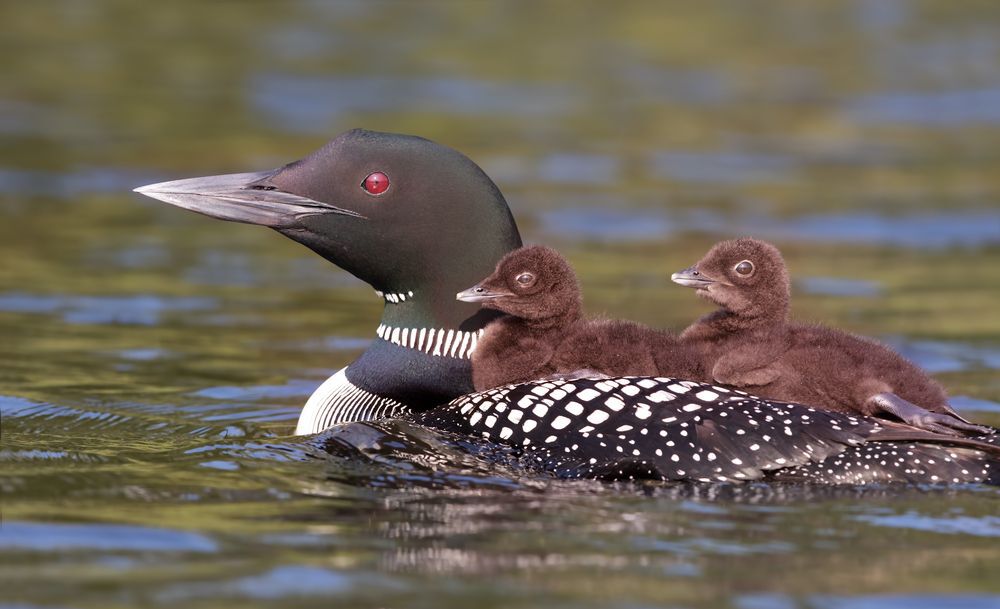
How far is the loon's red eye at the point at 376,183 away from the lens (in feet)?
18.0

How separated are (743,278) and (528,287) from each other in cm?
65

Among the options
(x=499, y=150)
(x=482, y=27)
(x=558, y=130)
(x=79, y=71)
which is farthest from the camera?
(x=482, y=27)

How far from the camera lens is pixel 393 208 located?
548 centimetres

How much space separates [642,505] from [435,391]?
3.78 ft

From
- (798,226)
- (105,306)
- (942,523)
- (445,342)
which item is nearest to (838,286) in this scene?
(798,226)

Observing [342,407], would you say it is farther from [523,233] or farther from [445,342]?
[523,233]

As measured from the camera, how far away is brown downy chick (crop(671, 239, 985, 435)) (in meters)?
4.85

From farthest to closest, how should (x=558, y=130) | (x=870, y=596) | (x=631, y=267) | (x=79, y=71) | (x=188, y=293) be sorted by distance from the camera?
(x=79, y=71), (x=558, y=130), (x=631, y=267), (x=188, y=293), (x=870, y=596)

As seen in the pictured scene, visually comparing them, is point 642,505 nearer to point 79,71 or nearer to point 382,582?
point 382,582

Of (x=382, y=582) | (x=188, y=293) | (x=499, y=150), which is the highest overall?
(x=499, y=150)

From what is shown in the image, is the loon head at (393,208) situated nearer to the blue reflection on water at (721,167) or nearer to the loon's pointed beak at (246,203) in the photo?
the loon's pointed beak at (246,203)

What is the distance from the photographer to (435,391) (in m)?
5.50

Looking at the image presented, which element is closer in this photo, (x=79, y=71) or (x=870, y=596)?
(x=870, y=596)

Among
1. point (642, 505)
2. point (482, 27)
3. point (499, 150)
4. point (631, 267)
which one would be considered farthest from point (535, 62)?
point (642, 505)
